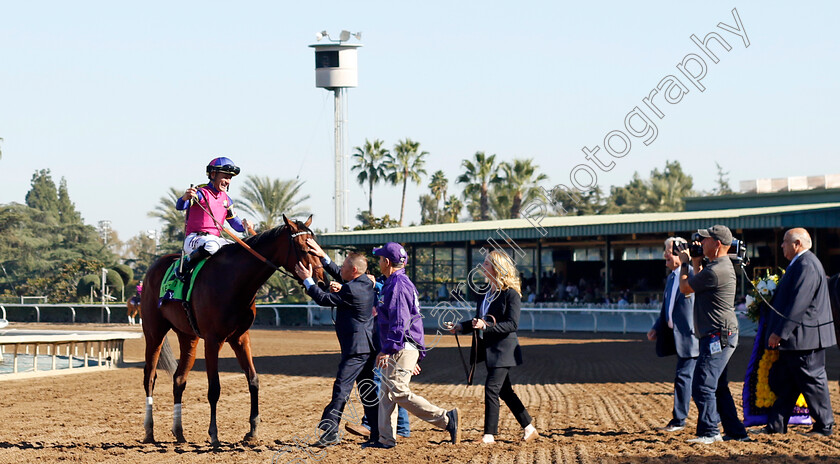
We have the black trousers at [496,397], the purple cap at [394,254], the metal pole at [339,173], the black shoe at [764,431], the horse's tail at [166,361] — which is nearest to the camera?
the purple cap at [394,254]

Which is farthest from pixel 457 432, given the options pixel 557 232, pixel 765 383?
pixel 557 232

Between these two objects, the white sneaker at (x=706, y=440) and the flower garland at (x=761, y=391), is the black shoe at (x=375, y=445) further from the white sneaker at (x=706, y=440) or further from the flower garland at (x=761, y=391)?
the flower garland at (x=761, y=391)

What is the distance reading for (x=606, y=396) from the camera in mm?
11836

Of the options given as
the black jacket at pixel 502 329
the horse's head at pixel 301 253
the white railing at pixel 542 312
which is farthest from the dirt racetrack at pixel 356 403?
the white railing at pixel 542 312

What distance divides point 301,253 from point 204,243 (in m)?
1.26

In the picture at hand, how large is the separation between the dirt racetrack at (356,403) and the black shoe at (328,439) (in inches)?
2.7

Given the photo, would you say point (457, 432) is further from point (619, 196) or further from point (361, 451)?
point (619, 196)

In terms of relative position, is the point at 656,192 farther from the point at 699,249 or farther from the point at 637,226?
the point at 699,249

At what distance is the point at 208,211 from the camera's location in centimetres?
867

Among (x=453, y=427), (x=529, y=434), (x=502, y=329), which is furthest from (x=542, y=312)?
(x=502, y=329)

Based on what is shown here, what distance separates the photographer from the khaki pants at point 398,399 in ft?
24.8

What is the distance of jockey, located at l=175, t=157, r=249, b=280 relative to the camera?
339 inches

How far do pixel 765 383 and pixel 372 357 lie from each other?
11.6ft

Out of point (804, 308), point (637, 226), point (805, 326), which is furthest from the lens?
point (637, 226)
